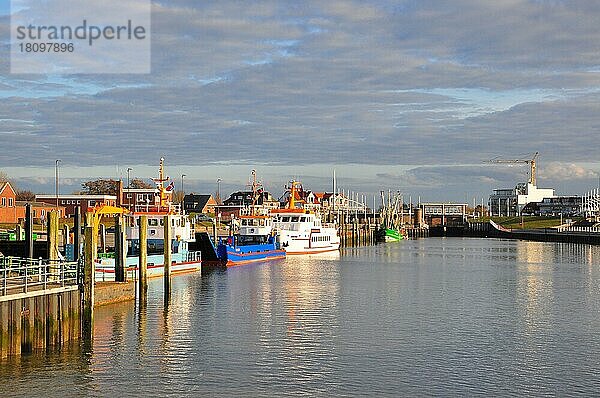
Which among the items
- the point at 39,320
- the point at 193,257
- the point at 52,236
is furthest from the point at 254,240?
the point at 39,320

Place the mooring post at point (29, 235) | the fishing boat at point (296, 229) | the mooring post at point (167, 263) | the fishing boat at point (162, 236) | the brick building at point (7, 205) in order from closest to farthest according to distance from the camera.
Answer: the mooring post at point (29, 235) → the mooring post at point (167, 263) → the fishing boat at point (162, 236) → the fishing boat at point (296, 229) → the brick building at point (7, 205)

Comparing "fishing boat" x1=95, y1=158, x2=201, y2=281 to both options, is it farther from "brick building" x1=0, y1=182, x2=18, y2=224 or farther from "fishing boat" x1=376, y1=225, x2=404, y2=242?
"fishing boat" x1=376, y1=225, x2=404, y2=242

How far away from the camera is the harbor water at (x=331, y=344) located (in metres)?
30.2

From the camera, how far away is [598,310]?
50812mm

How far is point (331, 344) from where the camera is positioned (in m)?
37.8

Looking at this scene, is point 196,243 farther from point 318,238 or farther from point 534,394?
point 534,394

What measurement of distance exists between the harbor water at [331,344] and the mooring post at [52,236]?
4186mm

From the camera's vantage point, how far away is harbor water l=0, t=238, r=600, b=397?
30.2 metres

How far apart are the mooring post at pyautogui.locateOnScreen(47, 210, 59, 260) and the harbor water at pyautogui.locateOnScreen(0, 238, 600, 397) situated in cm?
419

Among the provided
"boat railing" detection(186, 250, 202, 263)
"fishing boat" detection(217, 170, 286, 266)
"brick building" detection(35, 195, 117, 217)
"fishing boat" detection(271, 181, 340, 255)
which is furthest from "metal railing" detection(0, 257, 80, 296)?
"brick building" detection(35, 195, 117, 217)

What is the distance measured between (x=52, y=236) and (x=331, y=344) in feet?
54.6

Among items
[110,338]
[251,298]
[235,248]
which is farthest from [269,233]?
[110,338]

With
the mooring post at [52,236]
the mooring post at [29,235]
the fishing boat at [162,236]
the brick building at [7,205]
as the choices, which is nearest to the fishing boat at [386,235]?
the brick building at [7,205]

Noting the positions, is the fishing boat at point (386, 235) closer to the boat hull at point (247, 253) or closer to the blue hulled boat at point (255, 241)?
the blue hulled boat at point (255, 241)
